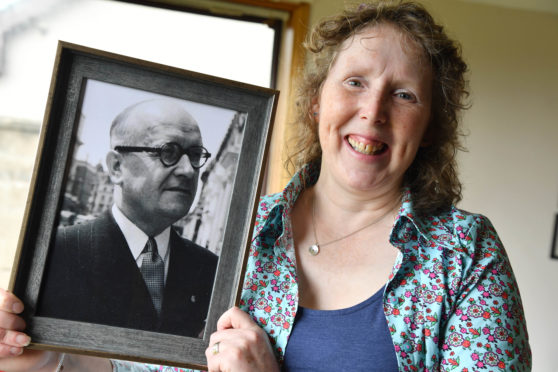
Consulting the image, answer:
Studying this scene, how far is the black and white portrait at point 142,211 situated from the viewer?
0.98 metres

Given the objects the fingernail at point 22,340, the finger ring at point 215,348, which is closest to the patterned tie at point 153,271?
the finger ring at point 215,348

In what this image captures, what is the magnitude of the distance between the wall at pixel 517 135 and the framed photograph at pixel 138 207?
2.94 meters

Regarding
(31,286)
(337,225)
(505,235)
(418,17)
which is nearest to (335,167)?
(337,225)

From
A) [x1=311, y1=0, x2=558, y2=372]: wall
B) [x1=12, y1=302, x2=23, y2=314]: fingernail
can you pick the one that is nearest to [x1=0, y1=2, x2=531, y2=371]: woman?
[x1=12, y1=302, x2=23, y2=314]: fingernail

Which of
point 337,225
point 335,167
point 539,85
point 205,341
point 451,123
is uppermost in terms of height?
point 539,85

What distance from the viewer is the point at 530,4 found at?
12.1 feet

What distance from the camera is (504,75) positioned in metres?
3.77

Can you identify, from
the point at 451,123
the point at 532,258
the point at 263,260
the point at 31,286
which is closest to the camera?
the point at 31,286

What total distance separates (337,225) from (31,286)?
0.69 metres

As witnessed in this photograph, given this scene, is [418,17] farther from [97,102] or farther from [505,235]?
[505,235]

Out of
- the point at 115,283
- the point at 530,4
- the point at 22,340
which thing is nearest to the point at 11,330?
the point at 22,340

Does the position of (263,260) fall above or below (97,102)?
below

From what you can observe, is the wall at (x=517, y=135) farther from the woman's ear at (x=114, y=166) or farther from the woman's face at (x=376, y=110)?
the woman's ear at (x=114, y=166)

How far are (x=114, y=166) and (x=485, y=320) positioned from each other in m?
0.76
